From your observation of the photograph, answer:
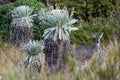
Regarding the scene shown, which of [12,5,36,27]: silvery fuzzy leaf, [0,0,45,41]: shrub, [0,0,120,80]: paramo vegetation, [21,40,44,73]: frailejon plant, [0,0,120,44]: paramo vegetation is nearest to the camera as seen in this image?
[0,0,120,80]: paramo vegetation

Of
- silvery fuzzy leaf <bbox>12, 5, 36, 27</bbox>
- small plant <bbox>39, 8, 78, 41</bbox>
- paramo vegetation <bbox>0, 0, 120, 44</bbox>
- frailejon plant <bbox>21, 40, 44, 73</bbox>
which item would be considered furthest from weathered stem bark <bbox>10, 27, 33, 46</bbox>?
small plant <bbox>39, 8, 78, 41</bbox>

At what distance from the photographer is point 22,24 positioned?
11070 millimetres

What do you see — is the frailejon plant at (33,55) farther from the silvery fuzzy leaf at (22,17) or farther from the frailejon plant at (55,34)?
the silvery fuzzy leaf at (22,17)

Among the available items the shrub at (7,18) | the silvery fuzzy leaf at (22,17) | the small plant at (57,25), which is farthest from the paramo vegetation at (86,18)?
the small plant at (57,25)

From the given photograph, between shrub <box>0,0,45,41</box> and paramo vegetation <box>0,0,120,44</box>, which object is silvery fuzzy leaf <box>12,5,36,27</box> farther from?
shrub <box>0,0,45,41</box>

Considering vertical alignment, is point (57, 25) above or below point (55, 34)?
above

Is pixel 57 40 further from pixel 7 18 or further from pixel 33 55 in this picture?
pixel 7 18

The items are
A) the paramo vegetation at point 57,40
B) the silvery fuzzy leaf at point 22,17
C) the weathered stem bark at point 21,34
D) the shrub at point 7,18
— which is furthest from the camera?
the shrub at point 7,18

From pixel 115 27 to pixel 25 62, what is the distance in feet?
15.8

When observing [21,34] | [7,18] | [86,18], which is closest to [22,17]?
[21,34]

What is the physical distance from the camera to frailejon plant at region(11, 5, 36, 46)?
1095cm

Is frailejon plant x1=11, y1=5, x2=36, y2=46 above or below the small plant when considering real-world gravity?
below

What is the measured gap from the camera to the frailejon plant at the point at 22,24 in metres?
11.0

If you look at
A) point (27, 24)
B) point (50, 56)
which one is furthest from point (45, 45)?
point (27, 24)
